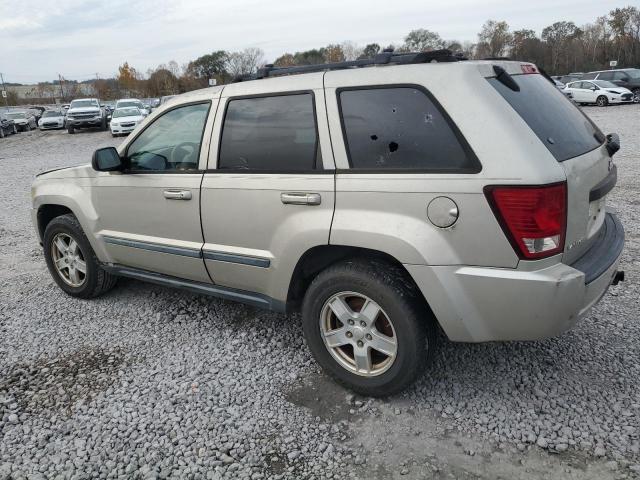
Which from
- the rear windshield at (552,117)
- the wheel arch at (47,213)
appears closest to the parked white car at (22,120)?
the wheel arch at (47,213)

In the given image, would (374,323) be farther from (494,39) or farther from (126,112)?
(494,39)

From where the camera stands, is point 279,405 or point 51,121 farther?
point 51,121

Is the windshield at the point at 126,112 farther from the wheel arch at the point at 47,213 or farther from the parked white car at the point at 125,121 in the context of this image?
the wheel arch at the point at 47,213

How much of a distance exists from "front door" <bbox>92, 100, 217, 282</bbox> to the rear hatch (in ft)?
6.53

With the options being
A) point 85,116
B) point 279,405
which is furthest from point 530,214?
point 85,116

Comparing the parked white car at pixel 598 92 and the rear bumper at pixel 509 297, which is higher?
the rear bumper at pixel 509 297

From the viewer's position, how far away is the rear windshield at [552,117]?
261cm

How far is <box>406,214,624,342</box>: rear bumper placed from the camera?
8.07ft

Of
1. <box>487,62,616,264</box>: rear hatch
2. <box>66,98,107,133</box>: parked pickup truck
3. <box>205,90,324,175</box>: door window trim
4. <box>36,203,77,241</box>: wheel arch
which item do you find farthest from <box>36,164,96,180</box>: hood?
<box>66,98,107,133</box>: parked pickup truck

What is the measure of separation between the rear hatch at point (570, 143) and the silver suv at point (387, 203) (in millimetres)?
15

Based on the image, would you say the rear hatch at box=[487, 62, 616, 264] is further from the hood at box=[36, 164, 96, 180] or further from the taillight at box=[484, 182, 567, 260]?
the hood at box=[36, 164, 96, 180]

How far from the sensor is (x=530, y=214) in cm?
241

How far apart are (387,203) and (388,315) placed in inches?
24.6

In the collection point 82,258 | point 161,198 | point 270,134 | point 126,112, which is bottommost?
point 82,258
